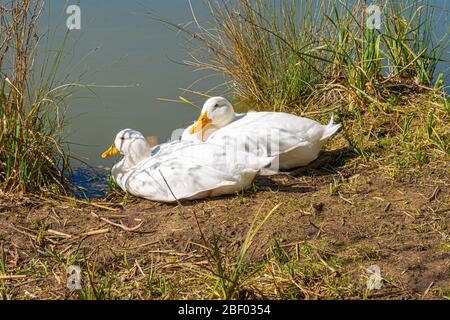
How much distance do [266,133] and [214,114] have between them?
0.67 m

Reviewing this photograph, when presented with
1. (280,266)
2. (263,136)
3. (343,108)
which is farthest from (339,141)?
(280,266)

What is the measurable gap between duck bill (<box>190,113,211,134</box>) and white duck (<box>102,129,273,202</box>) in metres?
0.47

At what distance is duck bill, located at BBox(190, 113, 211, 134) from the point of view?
6.30 meters

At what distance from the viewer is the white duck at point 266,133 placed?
5.75 m

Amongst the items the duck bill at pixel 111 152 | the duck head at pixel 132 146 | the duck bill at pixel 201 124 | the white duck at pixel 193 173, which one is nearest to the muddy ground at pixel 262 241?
the white duck at pixel 193 173

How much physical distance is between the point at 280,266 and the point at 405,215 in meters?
1.21

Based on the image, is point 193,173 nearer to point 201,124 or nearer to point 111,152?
point 201,124

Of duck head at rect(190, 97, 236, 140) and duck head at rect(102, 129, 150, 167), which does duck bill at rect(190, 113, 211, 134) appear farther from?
duck head at rect(102, 129, 150, 167)

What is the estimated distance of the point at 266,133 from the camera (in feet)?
19.0

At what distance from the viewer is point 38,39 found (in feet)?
18.5

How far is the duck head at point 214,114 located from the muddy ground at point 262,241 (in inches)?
27.8

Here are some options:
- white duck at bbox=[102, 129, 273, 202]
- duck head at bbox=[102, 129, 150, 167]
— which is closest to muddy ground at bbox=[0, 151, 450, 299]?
white duck at bbox=[102, 129, 273, 202]

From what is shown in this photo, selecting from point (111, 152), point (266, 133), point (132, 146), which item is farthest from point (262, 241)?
point (111, 152)

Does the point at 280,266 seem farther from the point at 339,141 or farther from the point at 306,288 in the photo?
the point at 339,141
